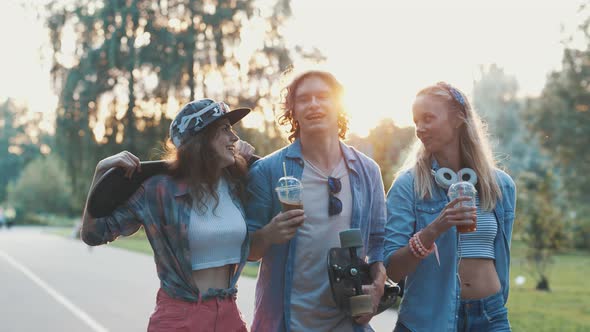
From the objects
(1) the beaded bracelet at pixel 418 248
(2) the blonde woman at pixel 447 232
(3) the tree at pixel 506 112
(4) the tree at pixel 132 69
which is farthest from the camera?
(3) the tree at pixel 506 112

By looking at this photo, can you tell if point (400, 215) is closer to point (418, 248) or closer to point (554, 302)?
point (418, 248)

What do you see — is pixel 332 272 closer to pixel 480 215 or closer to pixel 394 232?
pixel 394 232

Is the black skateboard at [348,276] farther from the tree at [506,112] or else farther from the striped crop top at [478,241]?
the tree at [506,112]

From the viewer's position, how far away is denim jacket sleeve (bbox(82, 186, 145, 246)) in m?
3.70

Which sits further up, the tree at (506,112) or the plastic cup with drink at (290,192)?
the tree at (506,112)

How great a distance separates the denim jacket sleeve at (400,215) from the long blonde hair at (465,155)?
0.05 meters

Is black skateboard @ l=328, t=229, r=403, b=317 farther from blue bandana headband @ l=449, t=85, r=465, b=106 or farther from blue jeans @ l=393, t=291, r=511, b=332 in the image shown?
blue bandana headband @ l=449, t=85, r=465, b=106

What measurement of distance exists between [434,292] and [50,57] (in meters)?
25.2

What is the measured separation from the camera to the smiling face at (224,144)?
12.7 ft

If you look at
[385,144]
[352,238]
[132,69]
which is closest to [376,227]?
[352,238]

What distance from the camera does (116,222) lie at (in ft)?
12.2

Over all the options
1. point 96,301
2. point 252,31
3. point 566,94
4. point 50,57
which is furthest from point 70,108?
point 566,94

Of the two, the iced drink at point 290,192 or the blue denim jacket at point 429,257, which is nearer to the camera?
the iced drink at point 290,192

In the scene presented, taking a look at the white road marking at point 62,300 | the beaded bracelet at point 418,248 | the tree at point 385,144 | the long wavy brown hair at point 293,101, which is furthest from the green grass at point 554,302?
the beaded bracelet at point 418,248
